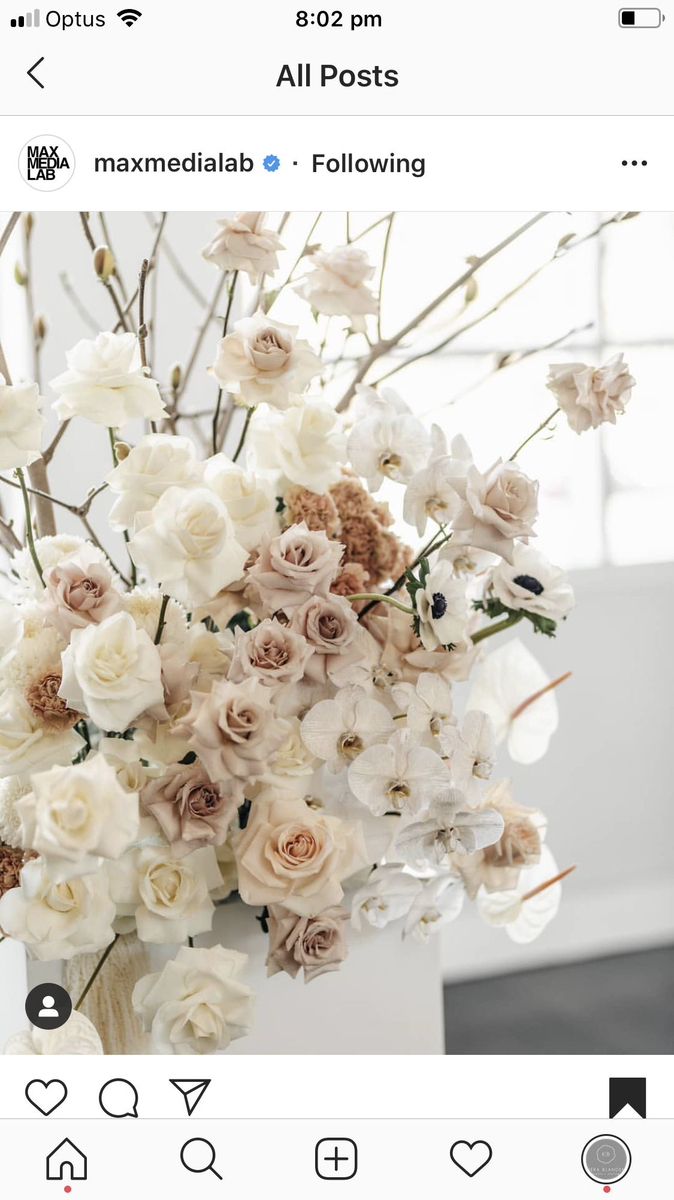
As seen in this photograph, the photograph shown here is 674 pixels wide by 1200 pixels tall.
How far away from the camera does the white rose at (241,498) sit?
14.5 inches

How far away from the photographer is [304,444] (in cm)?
40

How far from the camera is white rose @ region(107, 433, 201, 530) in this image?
14.1 inches

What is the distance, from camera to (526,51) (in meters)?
0.41

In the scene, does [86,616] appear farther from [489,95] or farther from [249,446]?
[489,95]

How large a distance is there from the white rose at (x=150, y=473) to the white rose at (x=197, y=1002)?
0.16 m

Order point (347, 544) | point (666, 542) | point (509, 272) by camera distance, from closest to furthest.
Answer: point (347, 544) < point (509, 272) < point (666, 542)

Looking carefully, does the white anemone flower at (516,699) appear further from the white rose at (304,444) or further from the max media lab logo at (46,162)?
the max media lab logo at (46,162)

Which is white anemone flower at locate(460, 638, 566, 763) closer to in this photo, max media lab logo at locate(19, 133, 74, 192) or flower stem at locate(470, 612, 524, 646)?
flower stem at locate(470, 612, 524, 646)

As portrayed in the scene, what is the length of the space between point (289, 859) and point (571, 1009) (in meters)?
1.03
